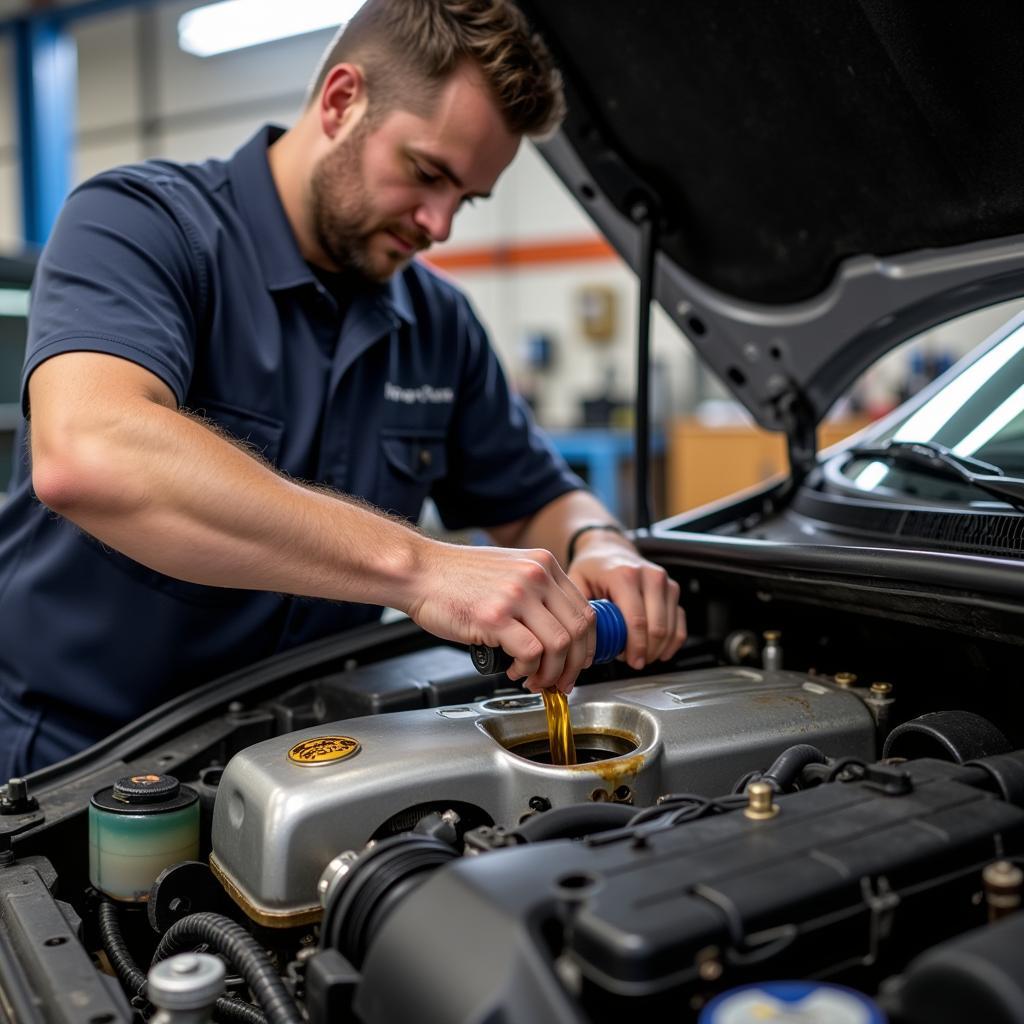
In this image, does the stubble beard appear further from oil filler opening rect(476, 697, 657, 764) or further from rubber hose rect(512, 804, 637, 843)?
rubber hose rect(512, 804, 637, 843)

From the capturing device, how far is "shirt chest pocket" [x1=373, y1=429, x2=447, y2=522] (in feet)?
5.37

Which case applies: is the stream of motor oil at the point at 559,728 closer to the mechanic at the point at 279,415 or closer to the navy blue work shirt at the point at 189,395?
the mechanic at the point at 279,415

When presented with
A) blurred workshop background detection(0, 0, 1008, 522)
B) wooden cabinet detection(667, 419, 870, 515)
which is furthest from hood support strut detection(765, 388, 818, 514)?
wooden cabinet detection(667, 419, 870, 515)

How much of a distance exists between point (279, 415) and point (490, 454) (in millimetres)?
477

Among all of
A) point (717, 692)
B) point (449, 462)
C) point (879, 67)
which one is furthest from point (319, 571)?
point (449, 462)

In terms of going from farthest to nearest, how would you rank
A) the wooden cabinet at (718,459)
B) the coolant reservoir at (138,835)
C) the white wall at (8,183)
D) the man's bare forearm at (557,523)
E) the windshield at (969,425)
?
1. the white wall at (8,183)
2. the wooden cabinet at (718,459)
3. the man's bare forearm at (557,523)
4. the windshield at (969,425)
5. the coolant reservoir at (138,835)

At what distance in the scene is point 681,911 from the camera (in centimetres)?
59

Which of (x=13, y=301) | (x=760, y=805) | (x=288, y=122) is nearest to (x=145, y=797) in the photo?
(x=760, y=805)

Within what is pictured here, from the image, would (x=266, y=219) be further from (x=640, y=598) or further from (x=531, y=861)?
(x=531, y=861)

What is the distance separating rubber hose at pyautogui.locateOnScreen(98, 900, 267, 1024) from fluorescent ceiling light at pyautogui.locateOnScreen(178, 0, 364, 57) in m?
5.72

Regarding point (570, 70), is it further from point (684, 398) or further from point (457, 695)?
point (684, 398)

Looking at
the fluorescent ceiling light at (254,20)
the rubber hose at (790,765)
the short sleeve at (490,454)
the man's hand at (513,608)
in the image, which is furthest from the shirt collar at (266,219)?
the fluorescent ceiling light at (254,20)

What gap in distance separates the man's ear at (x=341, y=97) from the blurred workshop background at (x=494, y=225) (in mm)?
3461

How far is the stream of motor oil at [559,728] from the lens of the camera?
0.98 m
